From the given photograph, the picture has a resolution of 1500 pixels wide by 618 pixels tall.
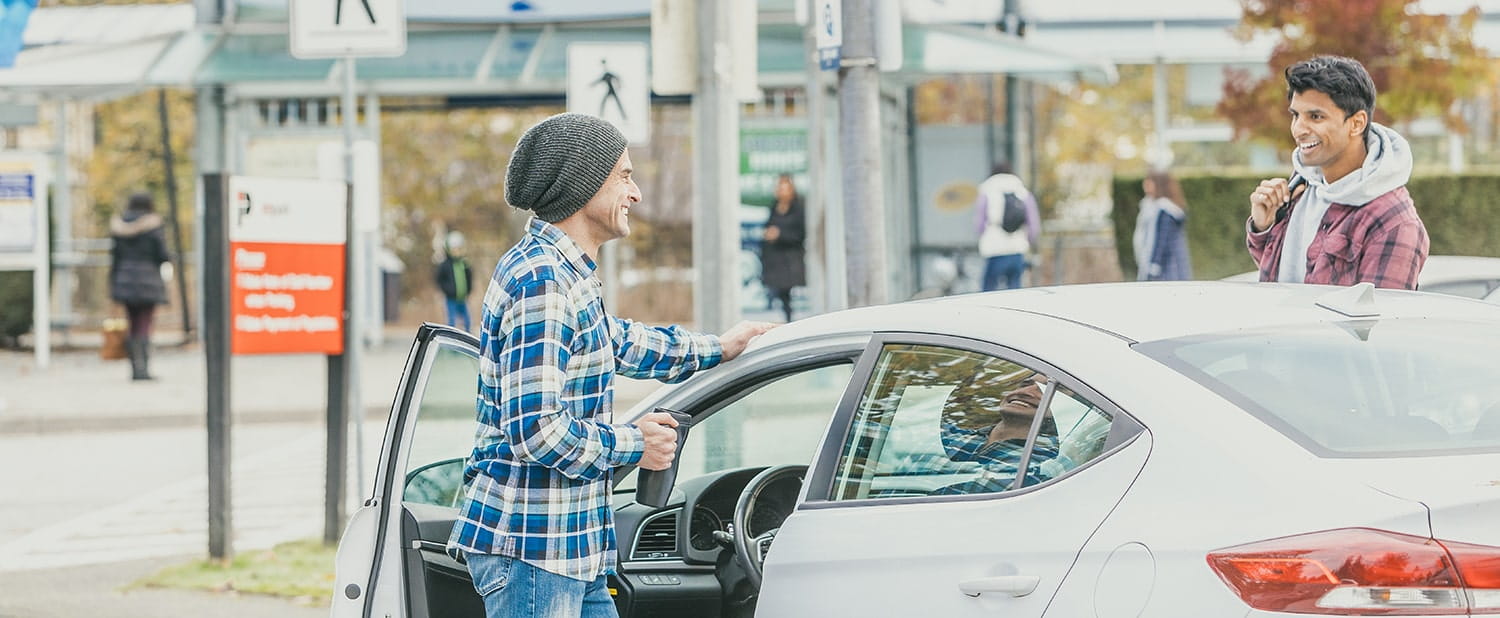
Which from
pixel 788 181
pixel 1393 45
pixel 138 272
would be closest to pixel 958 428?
pixel 788 181

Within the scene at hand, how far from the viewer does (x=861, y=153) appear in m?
7.01

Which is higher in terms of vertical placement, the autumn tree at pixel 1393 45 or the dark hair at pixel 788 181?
the autumn tree at pixel 1393 45

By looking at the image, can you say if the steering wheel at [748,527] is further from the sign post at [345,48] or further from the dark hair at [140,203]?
the dark hair at [140,203]

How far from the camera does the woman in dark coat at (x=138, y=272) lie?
16.9 meters

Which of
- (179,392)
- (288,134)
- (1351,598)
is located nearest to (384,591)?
(1351,598)

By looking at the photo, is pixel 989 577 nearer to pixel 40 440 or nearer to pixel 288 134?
pixel 40 440

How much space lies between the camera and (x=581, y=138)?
3.53 meters

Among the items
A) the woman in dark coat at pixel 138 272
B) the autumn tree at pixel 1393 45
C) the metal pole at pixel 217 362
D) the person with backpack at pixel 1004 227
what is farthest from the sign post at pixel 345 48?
the autumn tree at pixel 1393 45

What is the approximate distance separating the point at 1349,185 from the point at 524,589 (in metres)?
2.33

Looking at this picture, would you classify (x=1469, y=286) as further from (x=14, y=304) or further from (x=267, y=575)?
(x=14, y=304)

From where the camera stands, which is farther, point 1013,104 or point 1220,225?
point 1013,104

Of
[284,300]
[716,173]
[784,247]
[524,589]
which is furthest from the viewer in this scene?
[784,247]

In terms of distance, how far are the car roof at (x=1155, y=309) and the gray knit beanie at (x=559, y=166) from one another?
590 mm

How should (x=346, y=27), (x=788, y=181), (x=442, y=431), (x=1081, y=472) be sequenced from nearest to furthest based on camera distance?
(x=1081, y=472) → (x=442, y=431) → (x=346, y=27) → (x=788, y=181)
